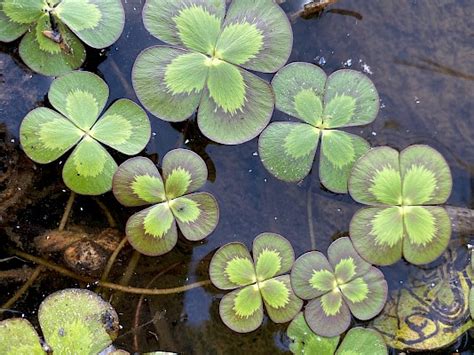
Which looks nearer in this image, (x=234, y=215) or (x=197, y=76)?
(x=197, y=76)

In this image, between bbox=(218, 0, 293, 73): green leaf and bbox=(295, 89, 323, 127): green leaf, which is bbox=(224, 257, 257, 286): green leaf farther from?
bbox=(218, 0, 293, 73): green leaf

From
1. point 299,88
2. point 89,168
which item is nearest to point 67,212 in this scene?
point 89,168

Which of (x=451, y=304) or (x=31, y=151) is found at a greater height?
(x=31, y=151)

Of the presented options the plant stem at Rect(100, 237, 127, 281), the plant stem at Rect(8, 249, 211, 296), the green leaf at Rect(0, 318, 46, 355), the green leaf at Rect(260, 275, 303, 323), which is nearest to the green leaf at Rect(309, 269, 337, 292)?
the green leaf at Rect(260, 275, 303, 323)

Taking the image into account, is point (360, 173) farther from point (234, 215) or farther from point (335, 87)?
point (234, 215)

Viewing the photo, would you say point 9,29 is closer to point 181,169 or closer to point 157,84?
point 157,84

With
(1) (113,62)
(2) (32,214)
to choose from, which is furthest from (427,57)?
(2) (32,214)

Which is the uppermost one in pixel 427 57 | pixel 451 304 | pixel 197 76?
pixel 197 76
